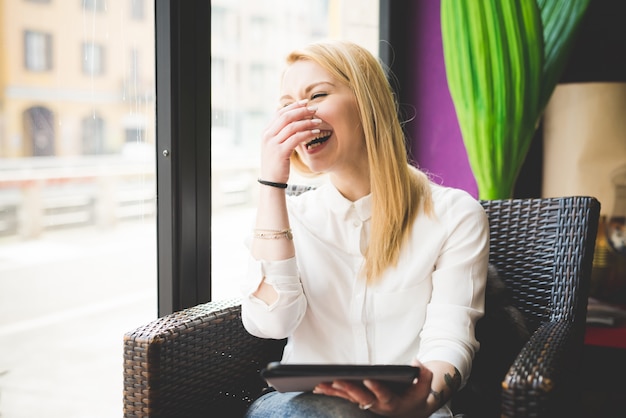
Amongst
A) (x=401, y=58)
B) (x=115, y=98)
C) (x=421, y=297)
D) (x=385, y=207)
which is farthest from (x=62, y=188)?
(x=401, y=58)

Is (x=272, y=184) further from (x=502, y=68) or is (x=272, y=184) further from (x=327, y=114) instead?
(x=502, y=68)

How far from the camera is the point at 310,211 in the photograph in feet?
4.83

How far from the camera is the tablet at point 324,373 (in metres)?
0.89

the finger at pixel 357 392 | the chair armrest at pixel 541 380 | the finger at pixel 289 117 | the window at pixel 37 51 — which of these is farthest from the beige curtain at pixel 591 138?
the window at pixel 37 51

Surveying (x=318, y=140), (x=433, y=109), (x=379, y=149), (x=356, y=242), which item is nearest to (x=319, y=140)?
(x=318, y=140)

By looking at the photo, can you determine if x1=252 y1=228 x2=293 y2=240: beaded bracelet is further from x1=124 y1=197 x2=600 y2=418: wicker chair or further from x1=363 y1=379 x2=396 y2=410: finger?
x1=363 y1=379 x2=396 y2=410: finger

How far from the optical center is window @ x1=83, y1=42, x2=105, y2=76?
1424 mm

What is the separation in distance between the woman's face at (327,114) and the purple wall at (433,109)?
1437 mm

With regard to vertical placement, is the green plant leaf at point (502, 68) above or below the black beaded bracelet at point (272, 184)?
above

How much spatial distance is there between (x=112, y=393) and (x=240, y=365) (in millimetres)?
456

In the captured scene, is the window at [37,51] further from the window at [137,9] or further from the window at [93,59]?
the window at [137,9]

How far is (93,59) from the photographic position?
1.44 metres

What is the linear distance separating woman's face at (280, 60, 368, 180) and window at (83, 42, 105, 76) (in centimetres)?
44

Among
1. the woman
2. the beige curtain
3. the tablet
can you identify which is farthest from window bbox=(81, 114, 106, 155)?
the beige curtain
